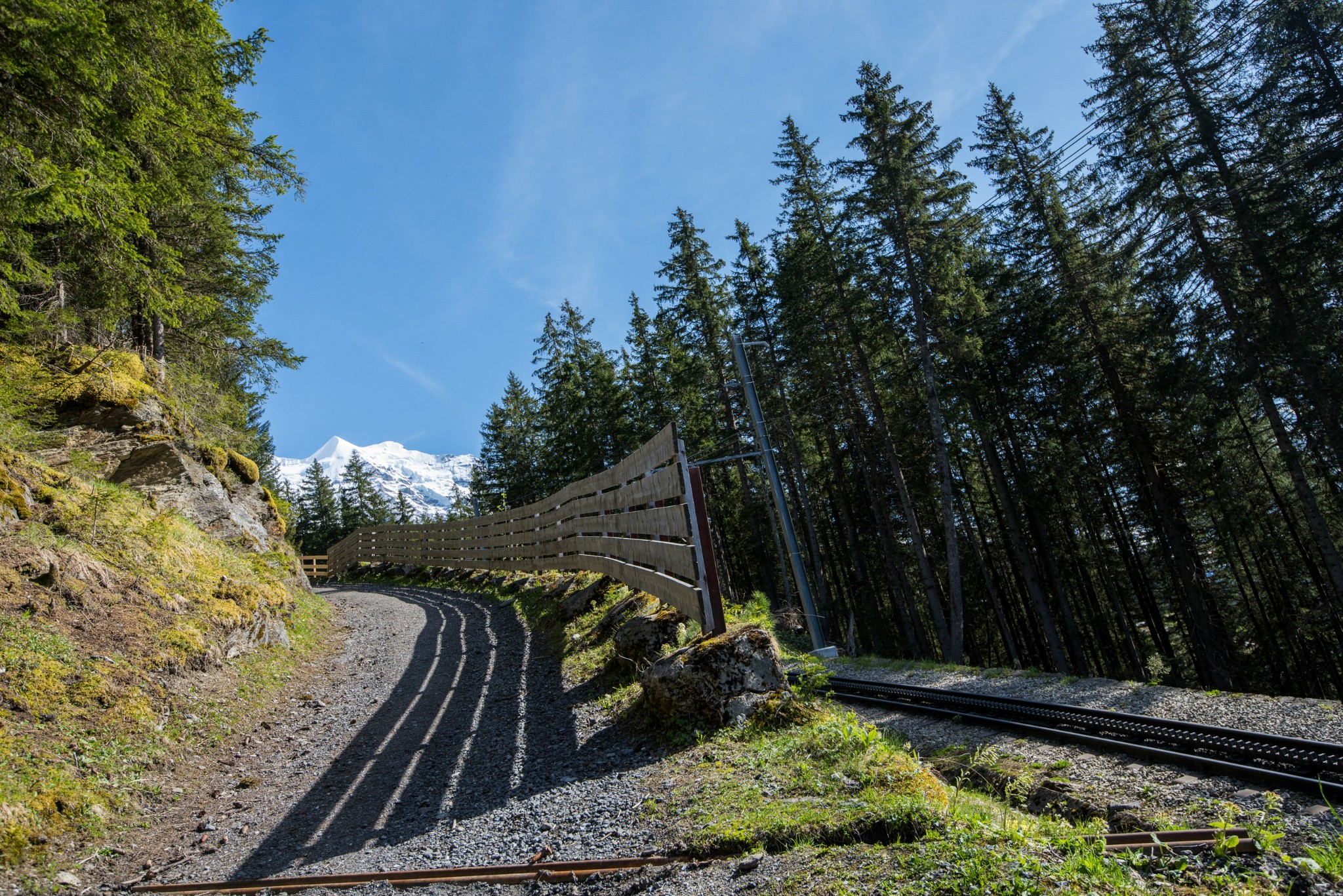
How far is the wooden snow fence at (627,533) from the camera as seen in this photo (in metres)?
5.96

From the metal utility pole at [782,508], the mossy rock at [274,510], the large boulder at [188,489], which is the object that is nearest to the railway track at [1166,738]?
the metal utility pole at [782,508]

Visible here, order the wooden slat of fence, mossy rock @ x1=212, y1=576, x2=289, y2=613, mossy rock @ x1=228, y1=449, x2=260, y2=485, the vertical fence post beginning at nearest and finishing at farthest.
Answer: the vertical fence post < the wooden slat of fence < mossy rock @ x1=212, y1=576, x2=289, y2=613 < mossy rock @ x1=228, y1=449, x2=260, y2=485

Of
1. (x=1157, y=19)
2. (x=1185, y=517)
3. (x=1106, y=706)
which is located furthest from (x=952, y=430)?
(x=1106, y=706)

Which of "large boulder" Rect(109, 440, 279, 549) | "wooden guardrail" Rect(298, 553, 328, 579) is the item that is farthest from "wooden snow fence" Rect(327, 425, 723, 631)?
"wooden guardrail" Rect(298, 553, 328, 579)

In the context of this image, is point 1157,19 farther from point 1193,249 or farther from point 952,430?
point 952,430

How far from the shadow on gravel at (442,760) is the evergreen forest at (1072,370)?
32.7ft

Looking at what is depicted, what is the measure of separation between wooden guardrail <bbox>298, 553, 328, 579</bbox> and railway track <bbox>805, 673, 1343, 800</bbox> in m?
31.0

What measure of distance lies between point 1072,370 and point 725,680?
1772 centimetres

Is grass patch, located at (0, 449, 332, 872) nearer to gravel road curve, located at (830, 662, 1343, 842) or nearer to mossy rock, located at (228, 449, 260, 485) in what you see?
mossy rock, located at (228, 449, 260, 485)

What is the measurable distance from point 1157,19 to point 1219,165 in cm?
354

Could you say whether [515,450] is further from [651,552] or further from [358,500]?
[651,552]

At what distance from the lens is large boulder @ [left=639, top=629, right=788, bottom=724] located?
4.73 metres

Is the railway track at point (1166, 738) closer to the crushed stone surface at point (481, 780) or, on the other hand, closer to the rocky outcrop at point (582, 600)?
the crushed stone surface at point (481, 780)

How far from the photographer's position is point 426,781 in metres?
4.87
